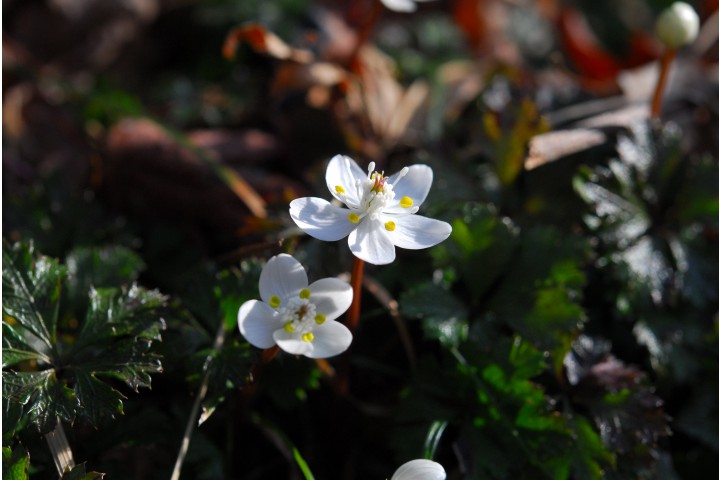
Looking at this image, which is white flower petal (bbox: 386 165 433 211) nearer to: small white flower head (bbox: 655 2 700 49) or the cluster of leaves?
the cluster of leaves

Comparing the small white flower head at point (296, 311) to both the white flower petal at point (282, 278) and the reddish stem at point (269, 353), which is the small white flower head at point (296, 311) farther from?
the reddish stem at point (269, 353)

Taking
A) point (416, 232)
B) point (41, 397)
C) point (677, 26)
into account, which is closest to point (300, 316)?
point (416, 232)

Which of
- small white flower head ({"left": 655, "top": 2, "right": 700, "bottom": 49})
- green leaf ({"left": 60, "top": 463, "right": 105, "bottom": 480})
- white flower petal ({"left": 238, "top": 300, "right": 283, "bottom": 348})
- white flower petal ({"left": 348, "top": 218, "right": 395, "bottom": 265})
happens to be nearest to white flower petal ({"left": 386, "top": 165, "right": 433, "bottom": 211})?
white flower petal ({"left": 348, "top": 218, "right": 395, "bottom": 265})

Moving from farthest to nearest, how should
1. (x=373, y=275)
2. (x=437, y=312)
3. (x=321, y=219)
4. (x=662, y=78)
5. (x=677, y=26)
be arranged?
(x=662, y=78), (x=677, y=26), (x=373, y=275), (x=437, y=312), (x=321, y=219)

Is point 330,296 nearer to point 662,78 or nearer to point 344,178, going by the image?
point 344,178

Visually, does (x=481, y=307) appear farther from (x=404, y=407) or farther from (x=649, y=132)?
(x=649, y=132)

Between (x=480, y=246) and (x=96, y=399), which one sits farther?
(x=480, y=246)

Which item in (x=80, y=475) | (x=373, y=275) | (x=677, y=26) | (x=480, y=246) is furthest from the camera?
(x=677, y=26)
